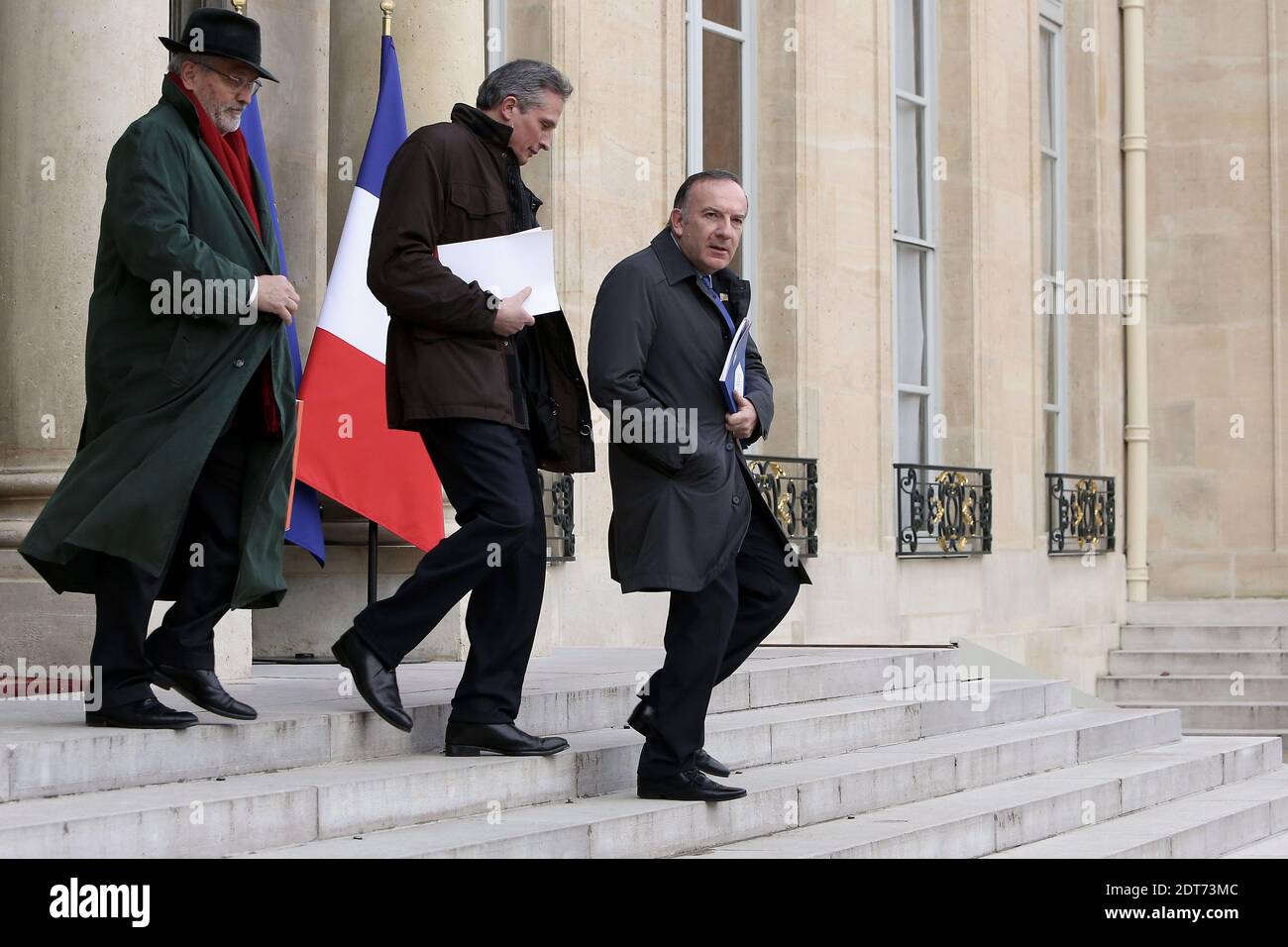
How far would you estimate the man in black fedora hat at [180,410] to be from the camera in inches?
192

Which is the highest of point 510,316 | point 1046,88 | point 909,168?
point 1046,88

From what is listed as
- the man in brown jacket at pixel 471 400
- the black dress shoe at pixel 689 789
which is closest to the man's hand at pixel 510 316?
the man in brown jacket at pixel 471 400

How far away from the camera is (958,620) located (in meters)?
12.8

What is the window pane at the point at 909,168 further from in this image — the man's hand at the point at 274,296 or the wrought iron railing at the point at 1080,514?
the man's hand at the point at 274,296

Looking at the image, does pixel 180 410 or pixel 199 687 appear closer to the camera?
pixel 180 410

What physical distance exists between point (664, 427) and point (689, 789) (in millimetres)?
997

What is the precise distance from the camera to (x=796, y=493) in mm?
11453

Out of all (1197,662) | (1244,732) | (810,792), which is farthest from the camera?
(1197,662)

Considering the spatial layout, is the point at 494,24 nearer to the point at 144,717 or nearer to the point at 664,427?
the point at 664,427

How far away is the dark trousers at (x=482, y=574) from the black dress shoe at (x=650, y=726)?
36 cm

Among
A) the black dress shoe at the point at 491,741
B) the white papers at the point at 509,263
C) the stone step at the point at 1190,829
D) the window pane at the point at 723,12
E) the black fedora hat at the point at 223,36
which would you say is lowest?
the stone step at the point at 1190,829

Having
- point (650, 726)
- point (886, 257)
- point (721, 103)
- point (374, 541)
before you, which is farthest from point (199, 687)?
point (886, 257)

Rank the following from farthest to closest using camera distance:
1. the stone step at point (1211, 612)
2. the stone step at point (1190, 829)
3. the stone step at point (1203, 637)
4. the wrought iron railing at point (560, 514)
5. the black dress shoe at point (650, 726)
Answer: the stone step at point (1211, 612), the stone step at point (1203, 637), the wrought iron railing at point (560, 514), the stone step at point (1190, 829), the black dress shoe at point (650, 726)

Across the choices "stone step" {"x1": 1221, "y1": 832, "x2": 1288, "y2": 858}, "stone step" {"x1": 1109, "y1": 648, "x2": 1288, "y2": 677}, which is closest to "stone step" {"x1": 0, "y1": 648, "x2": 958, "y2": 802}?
"stone step" {"x1": 1221, "y1": 832, "x2": 1288, "y2": 858}
